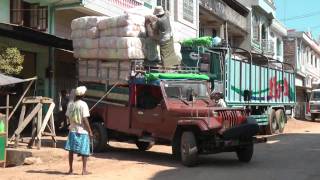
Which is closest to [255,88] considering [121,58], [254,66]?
[254,66]

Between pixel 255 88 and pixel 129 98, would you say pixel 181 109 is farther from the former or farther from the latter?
pixel 255 88

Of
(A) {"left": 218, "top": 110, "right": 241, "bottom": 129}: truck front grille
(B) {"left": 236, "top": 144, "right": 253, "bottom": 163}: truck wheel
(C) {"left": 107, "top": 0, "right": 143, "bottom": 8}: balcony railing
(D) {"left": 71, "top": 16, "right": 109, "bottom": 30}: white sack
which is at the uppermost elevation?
(C) {"left": 107, "top": 0, "right": 143, "bottom": 8}: balcony railing

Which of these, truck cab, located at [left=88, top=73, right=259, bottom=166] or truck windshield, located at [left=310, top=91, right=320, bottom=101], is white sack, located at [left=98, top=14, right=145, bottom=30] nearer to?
truck cab, located at [left=88, top=73, right=259, bottom=166]

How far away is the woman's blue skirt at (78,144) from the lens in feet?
36.2

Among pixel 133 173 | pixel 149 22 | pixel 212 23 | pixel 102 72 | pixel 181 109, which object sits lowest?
pixel 133 173

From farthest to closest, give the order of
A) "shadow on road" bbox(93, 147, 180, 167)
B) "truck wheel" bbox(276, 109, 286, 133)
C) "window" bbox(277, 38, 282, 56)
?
"window" bbox(277, 38, 282, 56), "truck wheel" bbox(276, 109, 286, 133), "shadow on road" bbox(93, 147, 180, 167)

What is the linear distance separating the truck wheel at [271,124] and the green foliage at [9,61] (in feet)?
36.0

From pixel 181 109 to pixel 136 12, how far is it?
346 cm

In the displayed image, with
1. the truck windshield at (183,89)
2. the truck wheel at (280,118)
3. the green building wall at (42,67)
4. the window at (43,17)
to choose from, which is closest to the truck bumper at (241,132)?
the truck windshield at (183,89)

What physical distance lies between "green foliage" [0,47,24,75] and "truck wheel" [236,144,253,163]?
700cm

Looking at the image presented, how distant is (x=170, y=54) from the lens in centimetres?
1537

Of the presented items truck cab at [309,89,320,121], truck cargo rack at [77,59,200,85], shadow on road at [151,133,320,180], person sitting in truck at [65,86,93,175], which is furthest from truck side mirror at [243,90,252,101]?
truck cab at [309,89,320,121]

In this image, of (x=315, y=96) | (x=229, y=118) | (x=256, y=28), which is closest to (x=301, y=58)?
(x=256, y=28)

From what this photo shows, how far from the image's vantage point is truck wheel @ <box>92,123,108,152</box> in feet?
48.6
